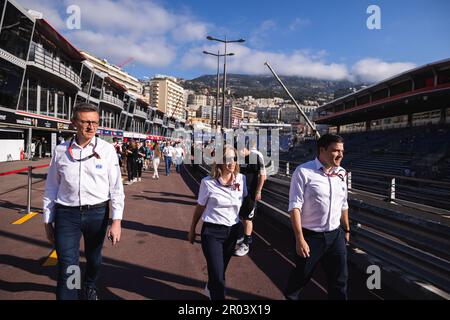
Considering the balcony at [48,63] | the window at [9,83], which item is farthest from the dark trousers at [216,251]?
the balcony at [48,63]

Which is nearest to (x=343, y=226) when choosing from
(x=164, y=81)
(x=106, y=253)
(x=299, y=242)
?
(x=299, y=242)

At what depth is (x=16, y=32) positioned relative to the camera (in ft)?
69.4

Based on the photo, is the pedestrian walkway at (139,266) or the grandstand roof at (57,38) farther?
the grandstand roof at (57,38)

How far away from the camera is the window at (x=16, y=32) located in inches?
774

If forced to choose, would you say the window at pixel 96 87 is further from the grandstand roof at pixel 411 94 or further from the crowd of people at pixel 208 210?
the crowd of people at pixel 208 210

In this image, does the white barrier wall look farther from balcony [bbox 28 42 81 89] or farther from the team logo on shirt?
the team logo on shirt

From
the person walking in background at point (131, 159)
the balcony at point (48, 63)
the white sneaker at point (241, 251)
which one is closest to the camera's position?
the white sneaker at point (241, 251)

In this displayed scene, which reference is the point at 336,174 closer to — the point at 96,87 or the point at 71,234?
the point at 71,234

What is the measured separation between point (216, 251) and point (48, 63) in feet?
96.6

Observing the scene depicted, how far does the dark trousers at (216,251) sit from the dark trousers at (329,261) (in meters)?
0.67

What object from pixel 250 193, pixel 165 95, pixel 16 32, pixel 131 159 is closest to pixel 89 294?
pixel 250 193

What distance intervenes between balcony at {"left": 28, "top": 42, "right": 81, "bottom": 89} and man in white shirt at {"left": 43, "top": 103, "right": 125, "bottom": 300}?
25.7m

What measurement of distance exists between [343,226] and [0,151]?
26.0m
